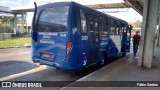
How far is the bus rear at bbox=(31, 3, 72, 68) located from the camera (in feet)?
25.8

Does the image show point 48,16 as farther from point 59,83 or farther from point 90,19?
point 59,83

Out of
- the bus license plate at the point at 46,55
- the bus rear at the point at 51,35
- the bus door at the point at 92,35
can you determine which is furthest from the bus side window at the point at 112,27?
the bus license plate at the point at 46,55

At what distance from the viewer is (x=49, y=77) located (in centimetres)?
831

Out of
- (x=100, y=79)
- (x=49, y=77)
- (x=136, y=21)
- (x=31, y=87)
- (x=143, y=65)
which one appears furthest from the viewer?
(x=136, y=21)

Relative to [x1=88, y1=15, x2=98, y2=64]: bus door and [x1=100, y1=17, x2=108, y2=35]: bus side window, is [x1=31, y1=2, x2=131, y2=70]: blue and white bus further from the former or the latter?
[x1=100, y1=17, x2=108, y2=35]: bus side window

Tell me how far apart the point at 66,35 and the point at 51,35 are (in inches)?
32.2

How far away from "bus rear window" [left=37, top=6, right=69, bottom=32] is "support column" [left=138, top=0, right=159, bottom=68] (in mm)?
4463

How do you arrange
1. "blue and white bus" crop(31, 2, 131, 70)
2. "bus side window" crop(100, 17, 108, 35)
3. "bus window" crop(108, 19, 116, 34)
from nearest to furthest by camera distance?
1. "blue and white bus" crop(31, 2, 131, 70)
2. "bus side window" crop(100, 17, 108, 35)
3. "bus window" crop(108, 19, 116, 34)

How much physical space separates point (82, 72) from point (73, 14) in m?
3.16

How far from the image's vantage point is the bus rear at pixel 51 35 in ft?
25.8

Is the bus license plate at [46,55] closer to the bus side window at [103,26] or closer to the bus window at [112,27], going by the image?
the bus side window at [103,26]

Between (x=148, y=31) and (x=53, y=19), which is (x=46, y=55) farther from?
(x=148, y=31)

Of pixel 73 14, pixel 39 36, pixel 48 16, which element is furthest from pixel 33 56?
pixel 73 14

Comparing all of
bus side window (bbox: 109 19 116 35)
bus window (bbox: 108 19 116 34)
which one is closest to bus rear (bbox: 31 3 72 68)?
bus window (bbox: 108 19 116 34)
